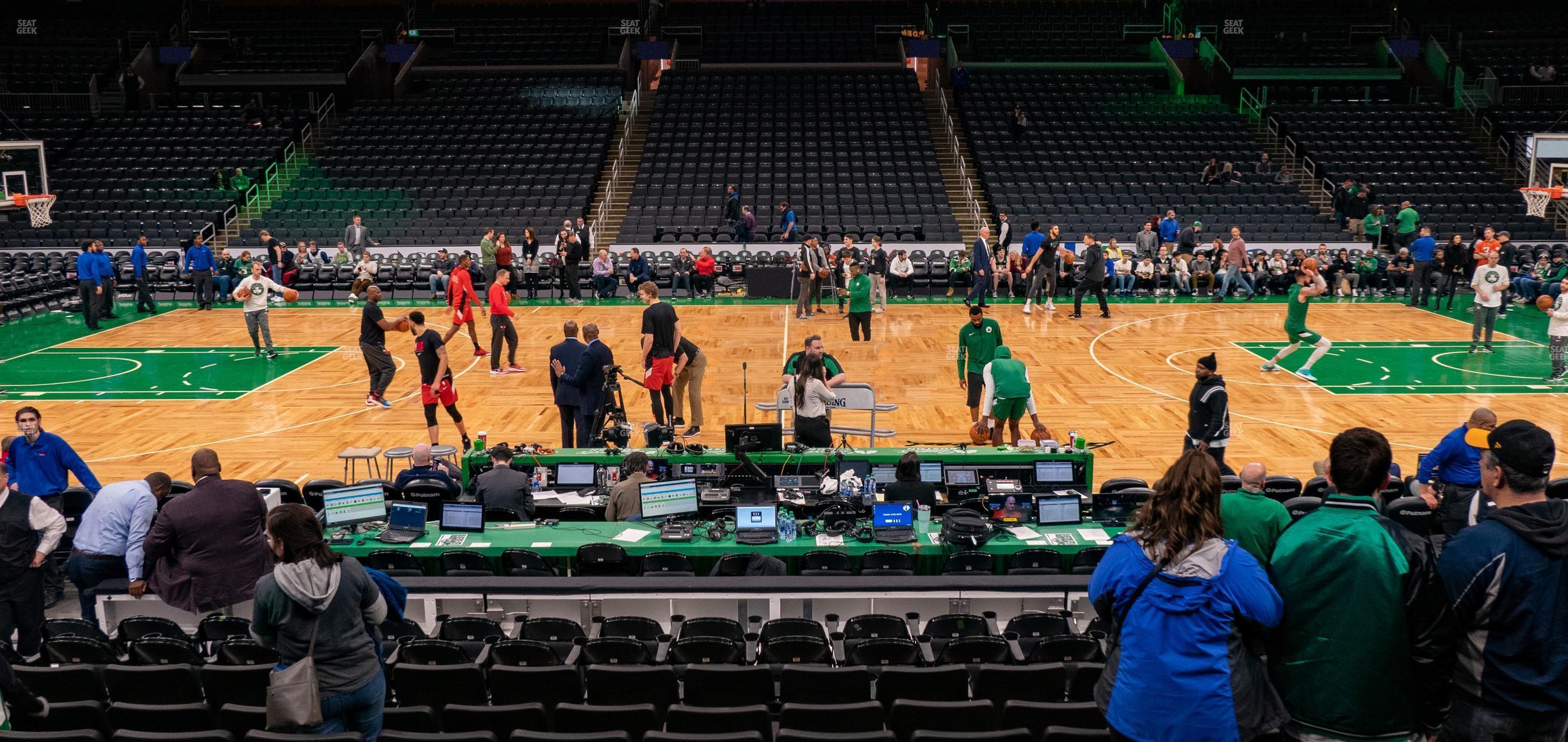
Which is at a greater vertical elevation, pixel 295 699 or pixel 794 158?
pixel 794 158

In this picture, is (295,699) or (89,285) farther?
(89,285)

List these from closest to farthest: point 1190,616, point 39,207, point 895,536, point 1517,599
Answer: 1. point 1517,599
2. point 1190,616
3. point 895,536
4. point 39,207

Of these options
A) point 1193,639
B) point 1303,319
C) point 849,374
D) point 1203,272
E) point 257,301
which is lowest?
point 849,374

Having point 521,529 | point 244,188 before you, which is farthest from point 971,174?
point 521,529

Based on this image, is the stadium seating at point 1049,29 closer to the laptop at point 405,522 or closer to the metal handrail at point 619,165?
the metal handrail at point 619,165

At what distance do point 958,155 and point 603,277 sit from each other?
11.9m

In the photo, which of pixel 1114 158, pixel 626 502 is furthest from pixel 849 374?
pixel 1114 158

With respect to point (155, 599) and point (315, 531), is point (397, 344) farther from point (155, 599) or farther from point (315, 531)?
point (315, 531)

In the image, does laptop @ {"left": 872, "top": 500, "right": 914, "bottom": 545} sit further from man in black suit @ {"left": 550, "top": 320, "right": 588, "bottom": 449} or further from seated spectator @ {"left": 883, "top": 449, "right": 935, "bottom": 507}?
man in black suit @ {"left": 550, "top": 320, "right": 588, "bottom": 449}

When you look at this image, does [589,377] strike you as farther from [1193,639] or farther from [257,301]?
[1193,639]

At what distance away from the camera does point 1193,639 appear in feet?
11.8

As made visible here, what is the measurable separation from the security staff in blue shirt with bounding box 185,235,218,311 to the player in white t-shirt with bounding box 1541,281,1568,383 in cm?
2313

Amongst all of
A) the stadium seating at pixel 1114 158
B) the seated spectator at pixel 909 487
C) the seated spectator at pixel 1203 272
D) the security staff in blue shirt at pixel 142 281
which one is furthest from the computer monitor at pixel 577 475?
the stadium seating at pixel 1114 158

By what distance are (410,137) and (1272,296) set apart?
22.2 metres
